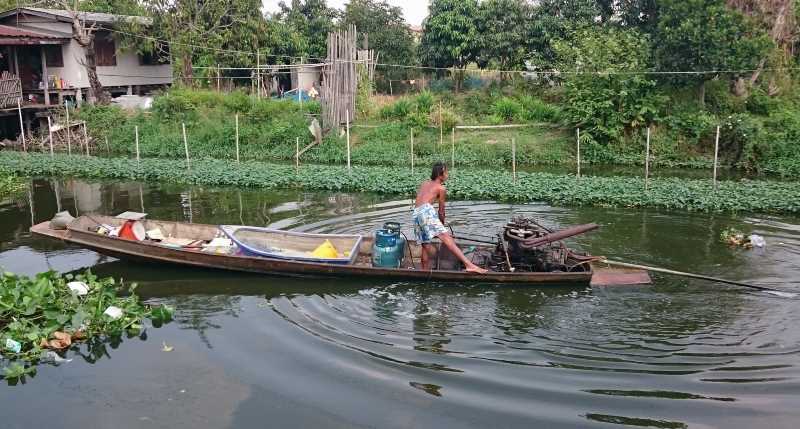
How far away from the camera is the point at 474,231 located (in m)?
12.2

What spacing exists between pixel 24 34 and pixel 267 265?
62.1 feet

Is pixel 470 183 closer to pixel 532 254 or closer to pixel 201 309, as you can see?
pixel 532 254

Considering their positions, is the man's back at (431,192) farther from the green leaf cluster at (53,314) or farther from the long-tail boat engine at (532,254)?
the green leaf cluster at (53,314)

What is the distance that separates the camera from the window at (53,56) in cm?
2581

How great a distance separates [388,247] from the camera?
9.52 meters

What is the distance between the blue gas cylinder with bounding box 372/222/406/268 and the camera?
9516mm

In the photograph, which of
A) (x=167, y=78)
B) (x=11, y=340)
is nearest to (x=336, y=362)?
(x=11, y=340)

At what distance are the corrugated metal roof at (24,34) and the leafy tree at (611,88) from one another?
58.5 ft

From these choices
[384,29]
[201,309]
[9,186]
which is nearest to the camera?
[201,309]

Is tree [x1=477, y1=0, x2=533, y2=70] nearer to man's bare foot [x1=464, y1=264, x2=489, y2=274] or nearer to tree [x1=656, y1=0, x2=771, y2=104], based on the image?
tree [x1=656, y1=0, x2=771, y2=104]

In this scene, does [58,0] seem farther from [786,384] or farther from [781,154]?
[786,384]

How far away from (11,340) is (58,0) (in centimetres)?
2134

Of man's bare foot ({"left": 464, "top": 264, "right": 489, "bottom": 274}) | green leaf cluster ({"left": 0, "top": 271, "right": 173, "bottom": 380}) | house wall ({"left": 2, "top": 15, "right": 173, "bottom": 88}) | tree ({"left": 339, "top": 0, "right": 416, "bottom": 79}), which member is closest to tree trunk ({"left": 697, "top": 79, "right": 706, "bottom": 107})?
tree ({"left": 339, "top": 0, "right": 416, "bottom": 79})

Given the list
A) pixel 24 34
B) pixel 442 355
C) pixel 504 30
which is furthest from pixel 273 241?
pixel 24 34
